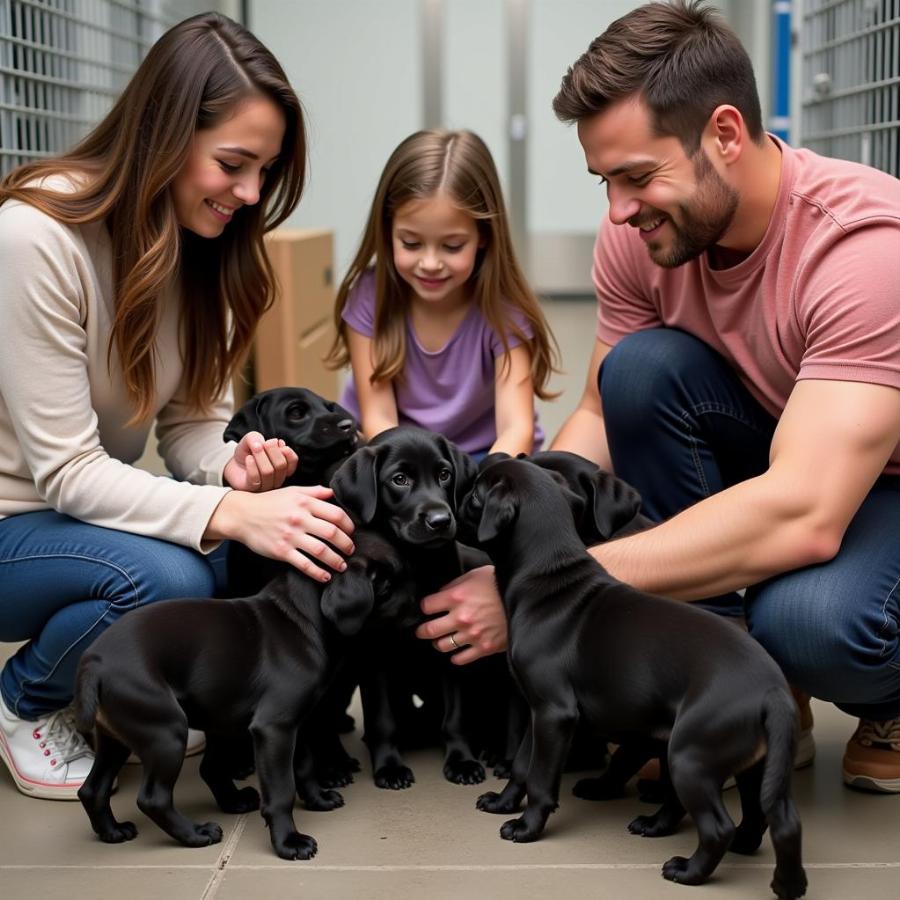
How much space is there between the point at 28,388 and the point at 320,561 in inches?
24.3

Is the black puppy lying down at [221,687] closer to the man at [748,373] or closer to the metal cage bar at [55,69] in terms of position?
the man at [748,373]

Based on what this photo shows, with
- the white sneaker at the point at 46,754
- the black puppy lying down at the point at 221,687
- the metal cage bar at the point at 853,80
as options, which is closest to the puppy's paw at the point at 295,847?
the black puppy lying down at the point at 221,687

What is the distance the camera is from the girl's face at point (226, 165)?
2.33m

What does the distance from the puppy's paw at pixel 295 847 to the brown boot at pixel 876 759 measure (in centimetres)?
98

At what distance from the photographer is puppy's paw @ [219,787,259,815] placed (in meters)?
2.14

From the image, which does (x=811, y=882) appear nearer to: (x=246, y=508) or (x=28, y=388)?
(x=246, y=508)

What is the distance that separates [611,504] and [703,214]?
0.56 metres

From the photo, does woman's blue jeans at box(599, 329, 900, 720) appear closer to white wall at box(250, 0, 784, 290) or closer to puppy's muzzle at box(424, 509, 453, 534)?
puppy's muzzle at box(424, 509, 453, 534)

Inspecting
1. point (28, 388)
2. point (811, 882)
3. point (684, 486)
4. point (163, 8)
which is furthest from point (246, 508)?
point (163, 8)

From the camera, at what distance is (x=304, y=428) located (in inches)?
103

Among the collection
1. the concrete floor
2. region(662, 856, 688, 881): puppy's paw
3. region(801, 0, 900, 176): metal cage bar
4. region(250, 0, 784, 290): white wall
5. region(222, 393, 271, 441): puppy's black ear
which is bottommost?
the concrete floor

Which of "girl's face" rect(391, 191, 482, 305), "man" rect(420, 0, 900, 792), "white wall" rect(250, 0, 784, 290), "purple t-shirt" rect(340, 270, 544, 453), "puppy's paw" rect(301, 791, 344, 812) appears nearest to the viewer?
"man" rect(420, 0, 900, 792)

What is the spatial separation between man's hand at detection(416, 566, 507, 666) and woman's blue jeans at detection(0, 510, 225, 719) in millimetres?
438

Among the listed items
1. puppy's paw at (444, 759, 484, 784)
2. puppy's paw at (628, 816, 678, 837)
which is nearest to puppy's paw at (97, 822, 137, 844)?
puppy's paw at (444, 759, 484, 784)
